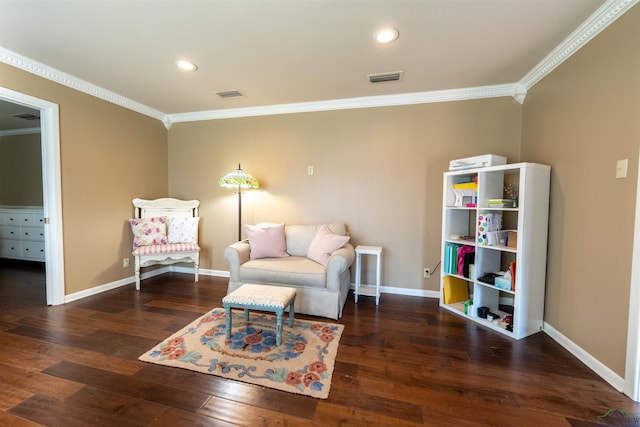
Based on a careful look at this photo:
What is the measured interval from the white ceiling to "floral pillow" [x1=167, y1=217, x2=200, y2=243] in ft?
5.61

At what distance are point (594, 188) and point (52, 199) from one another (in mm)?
4890

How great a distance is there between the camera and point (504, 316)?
2.51 meters

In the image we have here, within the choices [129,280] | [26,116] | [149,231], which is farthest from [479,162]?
[26,116]

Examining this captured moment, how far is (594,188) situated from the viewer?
1914 millimetres

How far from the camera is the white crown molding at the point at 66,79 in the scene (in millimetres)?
2449

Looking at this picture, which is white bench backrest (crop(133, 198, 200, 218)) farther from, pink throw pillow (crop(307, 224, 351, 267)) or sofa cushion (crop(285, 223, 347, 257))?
pink throw pillow (crop(307, 224, 351, 267))

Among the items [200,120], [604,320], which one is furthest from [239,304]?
[200,120]

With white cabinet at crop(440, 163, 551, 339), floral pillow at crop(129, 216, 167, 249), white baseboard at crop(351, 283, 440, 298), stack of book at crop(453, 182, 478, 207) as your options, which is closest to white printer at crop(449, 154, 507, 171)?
white cabinet at crop(440, 163, 551, 339)

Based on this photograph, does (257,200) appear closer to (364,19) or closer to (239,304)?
(239,304)

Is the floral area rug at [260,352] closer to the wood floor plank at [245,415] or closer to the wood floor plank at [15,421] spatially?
the wood floor plank at [245,415]

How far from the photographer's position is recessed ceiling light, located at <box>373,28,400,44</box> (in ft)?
6.67

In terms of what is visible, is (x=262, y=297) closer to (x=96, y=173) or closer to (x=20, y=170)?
(x=96, y=173)

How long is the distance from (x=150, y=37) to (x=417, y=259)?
3471 millimetres

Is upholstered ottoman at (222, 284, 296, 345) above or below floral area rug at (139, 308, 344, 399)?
above
